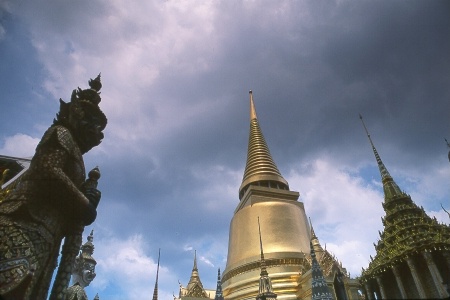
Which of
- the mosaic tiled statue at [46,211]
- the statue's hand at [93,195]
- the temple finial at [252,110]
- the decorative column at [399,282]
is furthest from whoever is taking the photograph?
the temple finial at [252,110]

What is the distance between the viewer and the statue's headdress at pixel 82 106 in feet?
18.3

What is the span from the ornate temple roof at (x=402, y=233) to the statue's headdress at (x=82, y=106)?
2208cm

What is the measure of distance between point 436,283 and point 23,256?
22496 millimetres

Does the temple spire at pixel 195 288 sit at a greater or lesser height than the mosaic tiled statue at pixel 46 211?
greater

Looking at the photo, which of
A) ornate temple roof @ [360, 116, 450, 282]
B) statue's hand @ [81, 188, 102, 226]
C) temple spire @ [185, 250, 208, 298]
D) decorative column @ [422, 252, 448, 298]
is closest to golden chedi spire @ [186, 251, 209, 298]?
temple spire @ [185, 250, 208, 298]

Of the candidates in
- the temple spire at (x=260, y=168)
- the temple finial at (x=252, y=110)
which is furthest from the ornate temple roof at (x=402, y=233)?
the temple finial at (x=252, y=110)

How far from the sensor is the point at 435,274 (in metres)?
19.7

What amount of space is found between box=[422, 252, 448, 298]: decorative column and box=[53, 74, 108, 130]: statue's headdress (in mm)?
21364

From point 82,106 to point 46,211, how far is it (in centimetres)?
204

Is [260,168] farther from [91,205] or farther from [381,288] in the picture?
[91,205]

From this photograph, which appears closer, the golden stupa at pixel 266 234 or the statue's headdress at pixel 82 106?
the statue's headdress at pixel 82 106

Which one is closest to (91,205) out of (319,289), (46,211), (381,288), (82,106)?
(46,211)

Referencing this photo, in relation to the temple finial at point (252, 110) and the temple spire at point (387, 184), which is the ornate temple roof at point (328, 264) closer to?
the temple spire at point (387, 184)

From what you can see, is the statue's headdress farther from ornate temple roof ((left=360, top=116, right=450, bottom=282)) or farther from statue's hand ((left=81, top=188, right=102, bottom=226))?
ornate temple roof ((left=360, top=116, right=450, bottom=282))
